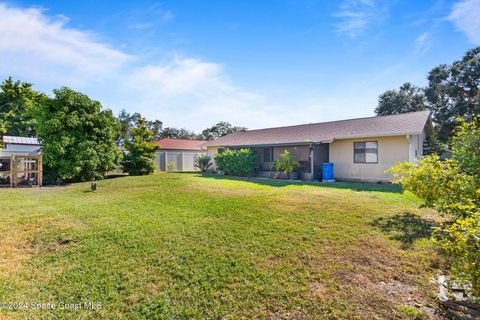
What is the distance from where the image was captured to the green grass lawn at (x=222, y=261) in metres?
2.85

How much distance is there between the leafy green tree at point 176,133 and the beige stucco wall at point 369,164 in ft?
121

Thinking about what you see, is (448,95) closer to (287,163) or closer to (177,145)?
(287,163)

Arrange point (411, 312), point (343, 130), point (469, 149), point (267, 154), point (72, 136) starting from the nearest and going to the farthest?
point (411, 312) < point (469, 149) < point (72, 136) < point (343, 130) < point (267, 154)

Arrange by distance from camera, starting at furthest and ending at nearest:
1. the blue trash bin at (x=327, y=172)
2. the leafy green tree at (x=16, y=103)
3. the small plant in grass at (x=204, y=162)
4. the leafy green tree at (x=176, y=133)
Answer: the leafy green tree at (x=176, y=133) → the leafy green tree at (x=16, y=103) → the small plant in grass at (x=204, y=162) → the blue trash bin at (x=327, y=172)

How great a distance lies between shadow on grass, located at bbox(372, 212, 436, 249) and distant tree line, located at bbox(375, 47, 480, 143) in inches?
937

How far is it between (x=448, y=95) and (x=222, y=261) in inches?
1309

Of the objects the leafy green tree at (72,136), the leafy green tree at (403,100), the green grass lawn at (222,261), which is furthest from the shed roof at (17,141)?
the leafy green tree at (403,100)

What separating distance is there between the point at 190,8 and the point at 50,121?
966 centimetres

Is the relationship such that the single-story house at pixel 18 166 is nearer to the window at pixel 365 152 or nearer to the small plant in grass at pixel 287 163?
the small plant in grass at pixel 287 163

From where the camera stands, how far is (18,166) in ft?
43.5

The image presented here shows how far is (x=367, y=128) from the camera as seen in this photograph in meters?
13.2

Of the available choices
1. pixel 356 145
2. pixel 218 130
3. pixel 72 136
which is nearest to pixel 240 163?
pixel 356 145

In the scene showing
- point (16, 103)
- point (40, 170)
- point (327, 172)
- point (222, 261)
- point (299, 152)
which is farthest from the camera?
point (16, 103)

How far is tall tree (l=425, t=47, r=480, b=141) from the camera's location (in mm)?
23906
